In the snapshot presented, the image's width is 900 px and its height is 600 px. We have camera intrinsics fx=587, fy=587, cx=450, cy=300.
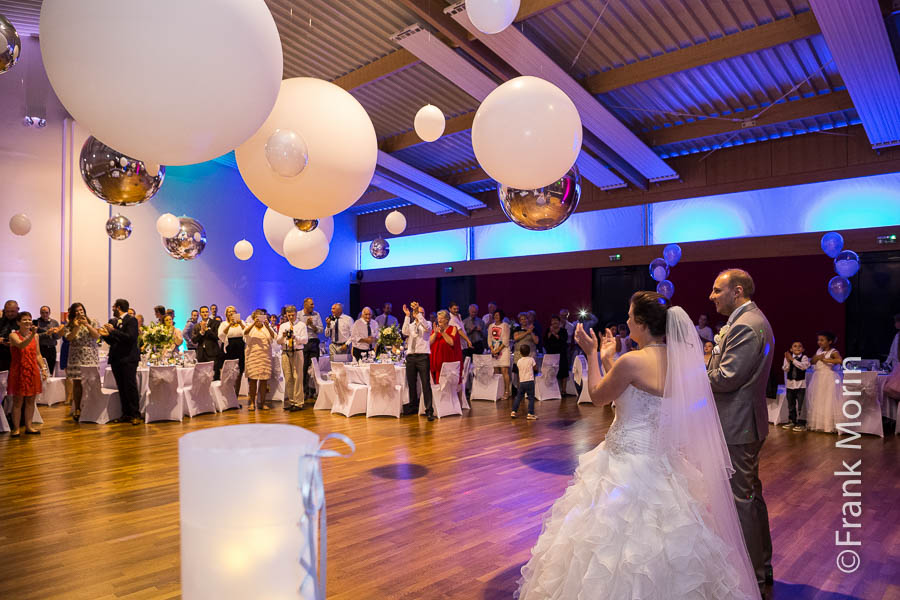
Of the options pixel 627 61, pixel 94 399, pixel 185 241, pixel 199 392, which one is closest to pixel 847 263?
pixel 627 61

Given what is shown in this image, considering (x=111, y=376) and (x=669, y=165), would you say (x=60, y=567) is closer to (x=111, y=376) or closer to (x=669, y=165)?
(x=111, y=376)

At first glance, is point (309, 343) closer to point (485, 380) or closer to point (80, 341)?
point (485, 380)

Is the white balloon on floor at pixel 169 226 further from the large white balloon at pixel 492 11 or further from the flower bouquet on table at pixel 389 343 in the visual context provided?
the large white balloon at pixel 492 11

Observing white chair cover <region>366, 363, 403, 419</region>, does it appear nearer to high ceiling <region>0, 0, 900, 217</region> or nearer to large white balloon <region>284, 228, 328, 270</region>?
large white balloon <region>284, 228, 328, 270</region>

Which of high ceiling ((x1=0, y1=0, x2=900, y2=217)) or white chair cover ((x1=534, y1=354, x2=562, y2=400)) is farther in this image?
white chair cover ((x1=534, y1=354, x2=562, y2=400))

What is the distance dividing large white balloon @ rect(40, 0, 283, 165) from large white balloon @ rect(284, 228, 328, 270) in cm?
284

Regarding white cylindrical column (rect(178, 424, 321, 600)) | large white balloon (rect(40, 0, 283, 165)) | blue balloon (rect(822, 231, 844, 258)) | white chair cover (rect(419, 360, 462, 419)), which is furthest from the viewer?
blue balloon (rect(822, 231, 844, 258))

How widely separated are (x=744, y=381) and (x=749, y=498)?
1.81 feet

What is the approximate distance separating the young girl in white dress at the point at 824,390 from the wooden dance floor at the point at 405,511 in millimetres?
385

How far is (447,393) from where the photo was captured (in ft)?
25.5

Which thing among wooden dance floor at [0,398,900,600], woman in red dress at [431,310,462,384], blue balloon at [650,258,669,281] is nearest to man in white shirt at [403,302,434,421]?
woman in red dress at [431,310,462,384]

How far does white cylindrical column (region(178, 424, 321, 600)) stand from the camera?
2.57 ft

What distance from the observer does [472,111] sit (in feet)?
34.7

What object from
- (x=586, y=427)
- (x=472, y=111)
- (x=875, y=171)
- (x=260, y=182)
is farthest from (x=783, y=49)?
(x=260, y=182)
